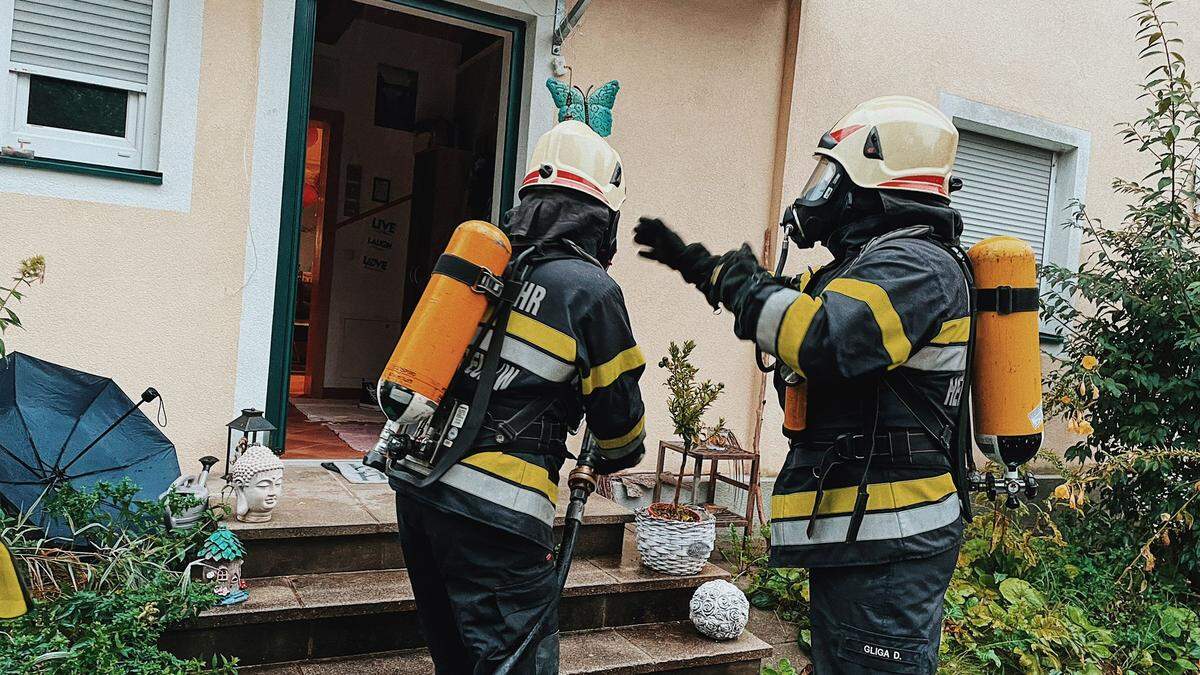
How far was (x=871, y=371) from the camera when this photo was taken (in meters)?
2.14

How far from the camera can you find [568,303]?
8.37 ft

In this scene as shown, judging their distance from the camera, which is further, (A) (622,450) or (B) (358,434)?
(B) (358,434)

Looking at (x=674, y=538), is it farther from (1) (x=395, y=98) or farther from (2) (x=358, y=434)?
(1) (x=395, y=98)

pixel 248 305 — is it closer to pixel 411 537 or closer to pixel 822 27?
pixel 411 537

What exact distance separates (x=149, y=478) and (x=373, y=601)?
3.31 ft

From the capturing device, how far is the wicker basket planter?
13.3ft

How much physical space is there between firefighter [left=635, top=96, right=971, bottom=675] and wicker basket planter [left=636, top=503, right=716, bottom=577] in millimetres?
1588

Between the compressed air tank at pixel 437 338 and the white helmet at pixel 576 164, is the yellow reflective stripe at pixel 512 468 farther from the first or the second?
the white helmet at pixel 576 164

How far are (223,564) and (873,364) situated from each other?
2560mm

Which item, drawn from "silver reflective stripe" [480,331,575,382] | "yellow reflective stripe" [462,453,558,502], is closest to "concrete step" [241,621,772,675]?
"yellow reflective stripe" [462,453,558,502]

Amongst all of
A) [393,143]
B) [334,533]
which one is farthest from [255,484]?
[393,143]

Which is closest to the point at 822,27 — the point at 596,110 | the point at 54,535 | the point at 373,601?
the point at 596,110


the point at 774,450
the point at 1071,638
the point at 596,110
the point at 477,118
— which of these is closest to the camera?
the point at 1071,638

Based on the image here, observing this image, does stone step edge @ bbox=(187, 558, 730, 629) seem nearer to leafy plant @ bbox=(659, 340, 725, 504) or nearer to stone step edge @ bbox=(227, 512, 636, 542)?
stone step edge @ bbox=(227, 512, 636, 542)
